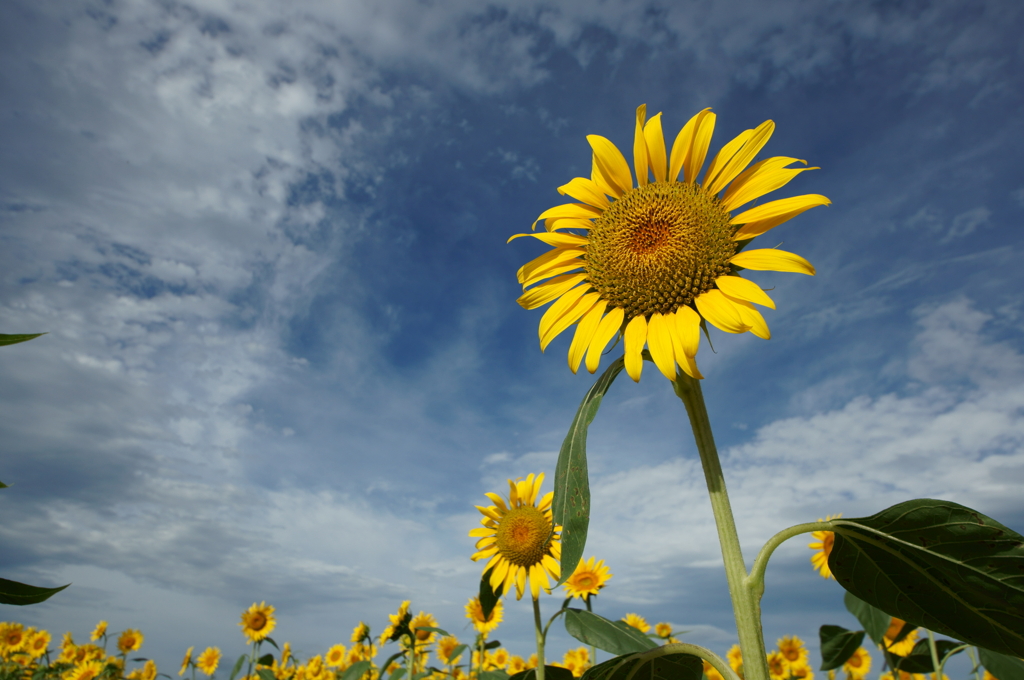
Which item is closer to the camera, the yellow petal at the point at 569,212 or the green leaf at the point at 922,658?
the yellow petal at the point at 569,212

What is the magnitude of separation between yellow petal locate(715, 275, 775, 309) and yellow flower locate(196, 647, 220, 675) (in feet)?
38.8

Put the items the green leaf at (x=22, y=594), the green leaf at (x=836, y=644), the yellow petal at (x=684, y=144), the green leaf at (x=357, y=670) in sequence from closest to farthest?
the green leaf at (x=22, y=594), the yellow petal at (x=684, y=144), the green leaf at (x=836, y=644), the green leaf at (x=357, y=670)

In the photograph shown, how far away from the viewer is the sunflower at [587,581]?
5.16 metres

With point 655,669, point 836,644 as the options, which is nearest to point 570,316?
point 655,669

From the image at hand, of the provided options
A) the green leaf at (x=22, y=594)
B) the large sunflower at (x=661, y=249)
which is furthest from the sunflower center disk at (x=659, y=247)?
the green leaf at (x=22, y=594)

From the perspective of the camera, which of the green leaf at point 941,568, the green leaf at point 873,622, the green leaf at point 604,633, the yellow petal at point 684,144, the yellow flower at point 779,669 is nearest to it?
the green leaf at point 941,568

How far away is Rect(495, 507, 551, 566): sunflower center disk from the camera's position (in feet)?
14.9

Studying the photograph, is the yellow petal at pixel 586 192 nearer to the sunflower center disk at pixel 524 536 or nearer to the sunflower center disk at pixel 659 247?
the sunflower center disk at pixel 659 247

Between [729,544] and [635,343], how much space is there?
639 millimetres

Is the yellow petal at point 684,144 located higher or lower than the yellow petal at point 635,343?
higher

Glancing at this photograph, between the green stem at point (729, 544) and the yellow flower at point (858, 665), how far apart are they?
279 inches

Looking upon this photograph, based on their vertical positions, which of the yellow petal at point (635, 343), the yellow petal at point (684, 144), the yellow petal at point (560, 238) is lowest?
the yellow petal at point (635, 343)

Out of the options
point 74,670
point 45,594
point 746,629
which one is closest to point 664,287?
point 746,629

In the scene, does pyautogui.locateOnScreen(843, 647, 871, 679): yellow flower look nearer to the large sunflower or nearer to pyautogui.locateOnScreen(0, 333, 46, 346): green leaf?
the large sunflower
